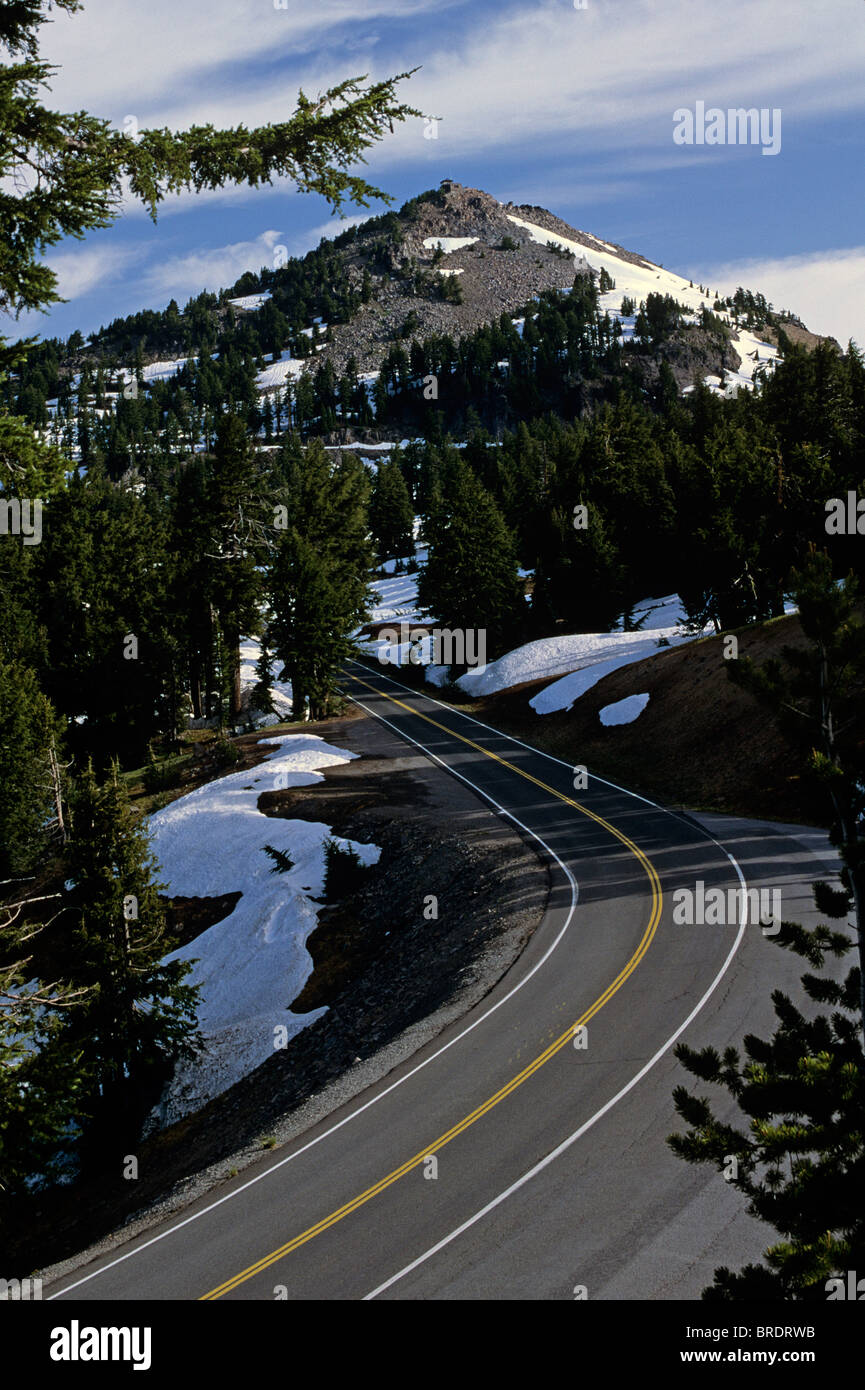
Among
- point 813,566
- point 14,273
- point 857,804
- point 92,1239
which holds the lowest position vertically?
point 92,1239

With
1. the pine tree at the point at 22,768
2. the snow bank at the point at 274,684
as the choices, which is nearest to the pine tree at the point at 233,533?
the snow bank at the point at 274,684

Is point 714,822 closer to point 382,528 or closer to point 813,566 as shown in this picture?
point 813,566

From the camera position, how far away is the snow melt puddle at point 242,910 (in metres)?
25.3

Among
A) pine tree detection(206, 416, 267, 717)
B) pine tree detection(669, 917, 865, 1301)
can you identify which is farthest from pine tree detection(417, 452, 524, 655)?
pine tree detection(669, 917, 865, 1301)

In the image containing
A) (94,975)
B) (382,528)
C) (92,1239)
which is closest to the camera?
(92,1239)

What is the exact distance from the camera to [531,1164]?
14.4m

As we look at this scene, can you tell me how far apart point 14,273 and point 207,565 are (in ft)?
143

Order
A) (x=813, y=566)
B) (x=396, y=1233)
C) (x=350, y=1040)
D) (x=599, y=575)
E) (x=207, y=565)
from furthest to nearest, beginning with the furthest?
(x=599, y=575) < (x=207, y=565) < (x=350, y=1040) < (x=396, y=1233) < (x=813, y=566)

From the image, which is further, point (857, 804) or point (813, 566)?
point (813, 566)

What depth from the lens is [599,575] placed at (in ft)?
218

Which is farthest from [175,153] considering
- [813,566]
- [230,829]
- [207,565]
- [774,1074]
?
[207,565]

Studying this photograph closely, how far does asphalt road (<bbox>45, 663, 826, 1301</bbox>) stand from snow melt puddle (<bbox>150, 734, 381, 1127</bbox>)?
28.1ft

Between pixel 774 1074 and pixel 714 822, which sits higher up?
pixel 774 1074

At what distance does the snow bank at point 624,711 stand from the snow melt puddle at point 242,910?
13.6m
